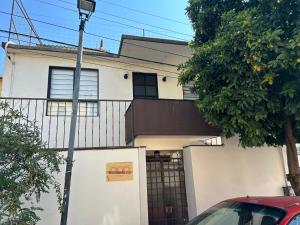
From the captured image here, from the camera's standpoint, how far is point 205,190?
742 centimetres

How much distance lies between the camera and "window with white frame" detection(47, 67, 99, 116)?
8.80 meters

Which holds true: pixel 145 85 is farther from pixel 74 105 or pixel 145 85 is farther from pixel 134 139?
pixel 74 105

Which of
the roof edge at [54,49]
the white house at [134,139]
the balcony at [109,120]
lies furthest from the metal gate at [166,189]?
the roof edge at [54,49]

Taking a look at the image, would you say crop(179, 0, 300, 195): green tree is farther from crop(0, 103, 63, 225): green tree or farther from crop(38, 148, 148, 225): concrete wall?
crop(0, 103, 63, 225): green tree

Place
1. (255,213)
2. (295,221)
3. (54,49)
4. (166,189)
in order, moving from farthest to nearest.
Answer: (54,49)
(166,189)
(255,213)
(295,221)

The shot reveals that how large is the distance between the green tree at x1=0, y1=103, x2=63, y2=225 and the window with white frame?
378 centimetres

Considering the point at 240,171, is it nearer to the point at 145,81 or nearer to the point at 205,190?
the point at 205,190

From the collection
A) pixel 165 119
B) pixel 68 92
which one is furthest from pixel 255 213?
pixel 68 92

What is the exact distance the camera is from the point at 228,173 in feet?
25.5

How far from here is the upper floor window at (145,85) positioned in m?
9.87

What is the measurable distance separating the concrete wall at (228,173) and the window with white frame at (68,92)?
11.8 feet

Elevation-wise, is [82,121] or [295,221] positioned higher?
[82,121]

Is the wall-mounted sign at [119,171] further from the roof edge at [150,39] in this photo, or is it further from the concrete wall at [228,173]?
the roof edge at [150,39]

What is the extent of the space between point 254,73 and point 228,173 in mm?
3456
